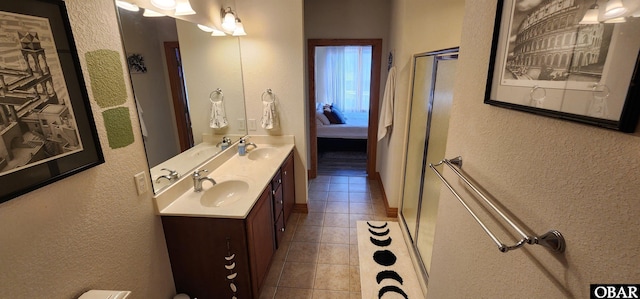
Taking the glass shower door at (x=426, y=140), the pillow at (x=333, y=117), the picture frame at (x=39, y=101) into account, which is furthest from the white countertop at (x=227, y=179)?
the pillow at (x=333, y=117)

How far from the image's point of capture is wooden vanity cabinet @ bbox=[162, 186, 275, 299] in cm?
164

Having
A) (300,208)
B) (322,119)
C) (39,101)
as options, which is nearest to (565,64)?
(39,101)

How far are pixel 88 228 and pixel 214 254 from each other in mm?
727

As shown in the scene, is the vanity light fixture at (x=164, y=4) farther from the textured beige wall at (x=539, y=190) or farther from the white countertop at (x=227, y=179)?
the textured beige wall at (x=539, y=190)

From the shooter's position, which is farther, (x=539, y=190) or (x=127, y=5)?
(x=127, y=5)

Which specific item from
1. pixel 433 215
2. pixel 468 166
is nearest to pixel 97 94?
pixel 468 166

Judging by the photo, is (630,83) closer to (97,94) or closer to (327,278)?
(97,94)

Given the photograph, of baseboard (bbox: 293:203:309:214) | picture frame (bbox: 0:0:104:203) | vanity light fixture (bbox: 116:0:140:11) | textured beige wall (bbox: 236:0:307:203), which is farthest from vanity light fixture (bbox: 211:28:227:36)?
baseboard (bbox: 293:203:309:214)

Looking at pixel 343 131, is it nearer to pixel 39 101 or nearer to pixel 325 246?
pixel 325 246

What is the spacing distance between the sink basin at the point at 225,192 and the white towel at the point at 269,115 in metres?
0.88

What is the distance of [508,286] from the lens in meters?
0.81

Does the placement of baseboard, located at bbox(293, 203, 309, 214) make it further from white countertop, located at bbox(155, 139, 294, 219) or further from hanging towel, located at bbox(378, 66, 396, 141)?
hanging towel, located at bbox(378, 66, 396, 141)

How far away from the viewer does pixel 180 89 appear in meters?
1.98

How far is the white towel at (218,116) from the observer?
243 centimetres
